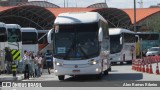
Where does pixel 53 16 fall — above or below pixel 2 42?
above

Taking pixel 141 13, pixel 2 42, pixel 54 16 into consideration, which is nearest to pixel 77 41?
pixel 2 42

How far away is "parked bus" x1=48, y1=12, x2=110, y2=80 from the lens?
2595cm

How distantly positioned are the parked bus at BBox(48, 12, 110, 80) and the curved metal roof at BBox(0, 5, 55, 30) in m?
52.4

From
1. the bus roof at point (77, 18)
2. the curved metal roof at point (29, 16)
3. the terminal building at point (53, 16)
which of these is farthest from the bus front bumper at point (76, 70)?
the curved metal roof at point (29, 16)

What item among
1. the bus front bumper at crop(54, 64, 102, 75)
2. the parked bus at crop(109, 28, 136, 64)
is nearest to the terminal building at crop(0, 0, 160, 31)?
the parked bus at crop(109, 28, 136, 64)

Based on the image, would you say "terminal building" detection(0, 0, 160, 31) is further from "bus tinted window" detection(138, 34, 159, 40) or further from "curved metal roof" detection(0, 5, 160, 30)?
"bus tinted window" detection(138, 34, 159, 40)

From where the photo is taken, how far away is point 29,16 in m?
85.0

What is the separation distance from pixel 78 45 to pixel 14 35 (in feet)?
47.5

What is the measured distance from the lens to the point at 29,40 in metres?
49.2

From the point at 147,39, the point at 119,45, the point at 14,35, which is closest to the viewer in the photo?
the point at 14,35

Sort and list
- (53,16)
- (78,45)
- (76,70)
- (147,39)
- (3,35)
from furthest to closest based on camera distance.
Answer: (53,16) < (147,39) < (3,35) < (78,45) < (76,70)

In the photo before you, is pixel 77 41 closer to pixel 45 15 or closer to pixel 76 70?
pixel 76 70

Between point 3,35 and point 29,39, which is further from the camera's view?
point 29,39

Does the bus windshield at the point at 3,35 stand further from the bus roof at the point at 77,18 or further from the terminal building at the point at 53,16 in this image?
the terminal building at the point at 53,16
